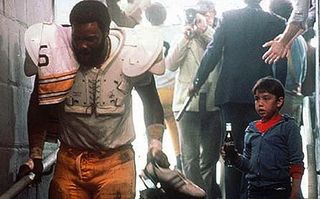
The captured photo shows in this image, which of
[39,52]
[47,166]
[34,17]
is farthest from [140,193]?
[34,17]

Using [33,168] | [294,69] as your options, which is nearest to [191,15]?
[294,69]

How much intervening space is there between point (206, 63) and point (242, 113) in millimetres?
A: 341

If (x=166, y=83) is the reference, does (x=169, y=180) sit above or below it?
below

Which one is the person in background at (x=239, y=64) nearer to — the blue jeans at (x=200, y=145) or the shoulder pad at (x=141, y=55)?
the blue jeans at (x=200, y=145)

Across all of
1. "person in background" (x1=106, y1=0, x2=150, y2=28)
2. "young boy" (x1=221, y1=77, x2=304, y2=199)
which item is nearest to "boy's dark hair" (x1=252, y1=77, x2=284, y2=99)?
"young boy" (x1=221, y1=77, x2=304, y2=199)

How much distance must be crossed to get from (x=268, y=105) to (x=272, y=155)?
19 centimetres

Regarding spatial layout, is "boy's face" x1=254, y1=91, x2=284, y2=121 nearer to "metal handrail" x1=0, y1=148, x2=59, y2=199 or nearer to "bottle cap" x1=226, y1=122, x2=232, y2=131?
"bottle cap" x1=226, y1=122, x2=232, y2=131

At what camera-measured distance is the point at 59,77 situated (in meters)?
1.78

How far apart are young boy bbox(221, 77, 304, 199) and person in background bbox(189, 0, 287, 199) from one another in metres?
0.21

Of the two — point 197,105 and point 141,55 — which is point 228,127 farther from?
point 141,55

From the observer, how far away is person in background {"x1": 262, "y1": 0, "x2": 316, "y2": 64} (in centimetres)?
230

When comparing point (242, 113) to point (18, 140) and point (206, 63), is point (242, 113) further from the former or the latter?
point (18, 140)

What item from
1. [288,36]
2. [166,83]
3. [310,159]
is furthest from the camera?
[166,83]

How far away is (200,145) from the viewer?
2.54m
